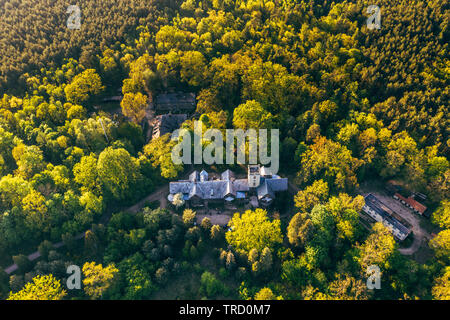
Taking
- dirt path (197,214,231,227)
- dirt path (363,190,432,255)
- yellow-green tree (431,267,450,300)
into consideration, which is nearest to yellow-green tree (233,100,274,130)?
dirt path (197,214,231,227)

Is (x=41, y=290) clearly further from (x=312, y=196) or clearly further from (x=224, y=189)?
(x=312, y=196)

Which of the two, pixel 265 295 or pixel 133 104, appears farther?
pixel 133 104

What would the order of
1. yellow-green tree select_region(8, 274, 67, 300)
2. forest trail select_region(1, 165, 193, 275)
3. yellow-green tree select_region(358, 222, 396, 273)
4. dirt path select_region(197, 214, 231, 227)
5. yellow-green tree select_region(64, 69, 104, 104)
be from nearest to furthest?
yellow-green tree select_region(8, 274, 67, 300), yellow-green tree select_region(358, 222, 396, 273), forest trail select_region(1, 165, 193, 275), dirt path select_region(197, 214, 231, 227), yellow-green tree select_region(64, 69, 104, 104)

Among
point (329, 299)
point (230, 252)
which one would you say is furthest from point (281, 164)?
point (329, 299)

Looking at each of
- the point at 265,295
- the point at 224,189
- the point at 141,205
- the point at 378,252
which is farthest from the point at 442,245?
the point at 141,205

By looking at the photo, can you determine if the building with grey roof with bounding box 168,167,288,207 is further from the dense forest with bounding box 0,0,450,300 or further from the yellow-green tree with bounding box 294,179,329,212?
the yellow-green tree with bounding box 294,179,329,212

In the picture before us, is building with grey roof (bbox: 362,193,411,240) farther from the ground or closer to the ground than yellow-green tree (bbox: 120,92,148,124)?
closer to the ground
